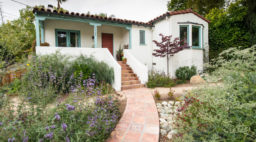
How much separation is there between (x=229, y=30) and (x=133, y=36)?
263 inches

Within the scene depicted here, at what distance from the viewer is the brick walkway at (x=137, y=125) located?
87.4 inches

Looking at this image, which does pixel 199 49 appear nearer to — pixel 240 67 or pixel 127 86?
pixel 127 86

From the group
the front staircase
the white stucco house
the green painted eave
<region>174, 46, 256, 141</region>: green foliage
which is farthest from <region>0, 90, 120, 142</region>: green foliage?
the green painted eave

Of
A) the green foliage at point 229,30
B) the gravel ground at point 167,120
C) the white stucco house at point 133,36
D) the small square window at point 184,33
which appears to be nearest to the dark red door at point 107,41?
the white stucco house at point 133,36

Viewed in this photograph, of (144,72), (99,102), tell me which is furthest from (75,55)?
(99,102)

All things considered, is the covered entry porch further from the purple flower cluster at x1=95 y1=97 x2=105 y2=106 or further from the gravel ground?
the gravel ground

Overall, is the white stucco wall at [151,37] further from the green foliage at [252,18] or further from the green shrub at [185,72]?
the green foliage at [252,18]

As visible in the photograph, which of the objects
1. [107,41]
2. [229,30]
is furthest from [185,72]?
[107,41]

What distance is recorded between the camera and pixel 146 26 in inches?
360

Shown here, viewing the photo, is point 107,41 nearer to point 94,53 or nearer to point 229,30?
point 94,53

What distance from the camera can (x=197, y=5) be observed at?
11984 mm

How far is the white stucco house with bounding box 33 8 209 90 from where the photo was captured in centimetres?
712

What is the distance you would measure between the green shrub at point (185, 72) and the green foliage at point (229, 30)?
248 cm

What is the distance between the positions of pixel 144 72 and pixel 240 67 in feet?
15.0
